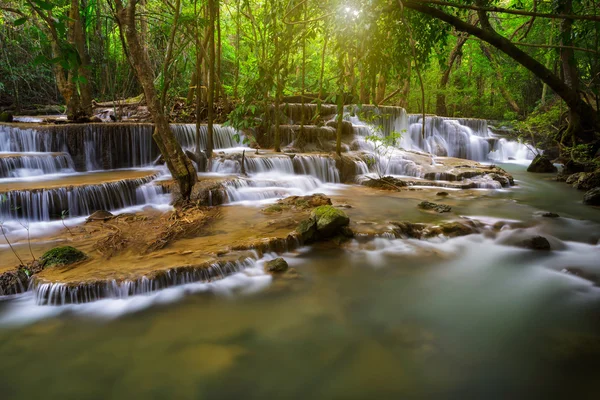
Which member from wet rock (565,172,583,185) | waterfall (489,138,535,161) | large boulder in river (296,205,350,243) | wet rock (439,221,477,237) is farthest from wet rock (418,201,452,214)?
waterfall (489,138,535,161)

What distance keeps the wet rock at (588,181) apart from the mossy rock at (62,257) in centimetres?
1210

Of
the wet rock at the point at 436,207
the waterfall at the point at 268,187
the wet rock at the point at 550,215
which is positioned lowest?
the wet rock at the point at 550,215

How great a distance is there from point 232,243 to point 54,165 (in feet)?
21.1

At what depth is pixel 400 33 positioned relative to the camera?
3.62 m

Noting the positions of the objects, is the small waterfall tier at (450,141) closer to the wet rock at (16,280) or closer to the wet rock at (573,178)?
the wet rock at (573,178)

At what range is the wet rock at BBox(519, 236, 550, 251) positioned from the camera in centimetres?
582

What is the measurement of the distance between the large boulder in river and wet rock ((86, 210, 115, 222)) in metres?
3.43

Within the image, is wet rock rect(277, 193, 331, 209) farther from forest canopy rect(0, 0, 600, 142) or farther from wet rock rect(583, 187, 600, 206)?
wet rock rect(583, 187, 600, 206)

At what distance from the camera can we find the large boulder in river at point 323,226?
562 cm

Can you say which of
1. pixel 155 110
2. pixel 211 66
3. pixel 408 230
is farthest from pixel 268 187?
pixel 408 230

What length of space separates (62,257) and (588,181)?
1251 centimetres

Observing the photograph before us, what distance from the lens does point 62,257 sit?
4430 mm

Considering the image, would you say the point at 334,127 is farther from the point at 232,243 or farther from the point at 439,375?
the point at 439,375

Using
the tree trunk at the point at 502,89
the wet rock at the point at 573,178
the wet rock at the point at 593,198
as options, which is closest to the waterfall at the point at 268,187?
the wet rock at the point at 593,198
